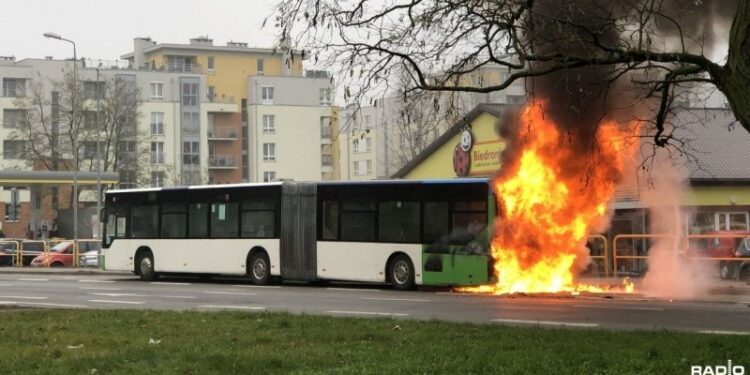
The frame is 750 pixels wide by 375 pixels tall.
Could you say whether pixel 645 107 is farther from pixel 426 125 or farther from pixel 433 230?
pixel 426 125

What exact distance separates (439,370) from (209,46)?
94443 millimetres

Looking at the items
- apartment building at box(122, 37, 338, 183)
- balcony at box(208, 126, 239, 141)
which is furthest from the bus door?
balcony at box(208, 126, 239, 141)

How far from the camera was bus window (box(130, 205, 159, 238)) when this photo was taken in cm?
2820

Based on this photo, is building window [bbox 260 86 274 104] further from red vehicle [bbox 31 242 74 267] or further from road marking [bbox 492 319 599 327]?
road marking [bbox 492 319 599 327]

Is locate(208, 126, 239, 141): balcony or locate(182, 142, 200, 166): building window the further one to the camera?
locate(208, 126, 239, 141): balcony

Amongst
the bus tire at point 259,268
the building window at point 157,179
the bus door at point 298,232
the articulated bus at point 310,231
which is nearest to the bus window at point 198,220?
the articulated bus at point 310,231

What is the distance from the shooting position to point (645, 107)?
61.5 ft

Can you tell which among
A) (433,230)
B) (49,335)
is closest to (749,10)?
(49,335)

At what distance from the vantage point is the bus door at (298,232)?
24.9 meters

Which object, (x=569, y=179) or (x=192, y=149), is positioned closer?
(x=569, y=179)

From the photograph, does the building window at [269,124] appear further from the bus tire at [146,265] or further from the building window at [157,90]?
the bus tire at [146,265]

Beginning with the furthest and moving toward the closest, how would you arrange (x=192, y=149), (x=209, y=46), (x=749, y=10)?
(x=209, y=46)
(x=192, y=149)
(x=749, y=10)

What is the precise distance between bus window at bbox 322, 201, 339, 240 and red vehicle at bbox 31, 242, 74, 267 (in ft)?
67.0

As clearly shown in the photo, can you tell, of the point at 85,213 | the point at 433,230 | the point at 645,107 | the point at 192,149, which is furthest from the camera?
the point at 192,149
